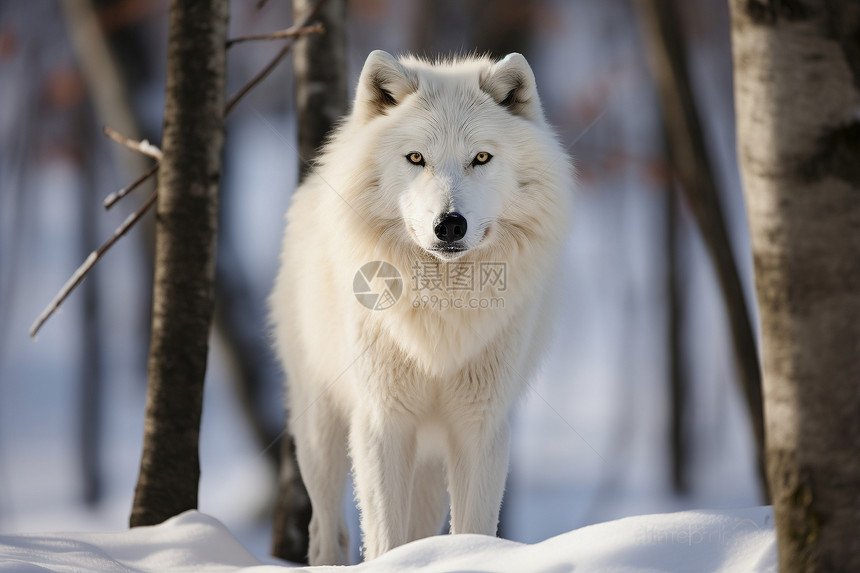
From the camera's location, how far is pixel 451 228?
9.26 feet

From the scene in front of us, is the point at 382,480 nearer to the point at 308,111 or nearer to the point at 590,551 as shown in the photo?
the point at 590,551

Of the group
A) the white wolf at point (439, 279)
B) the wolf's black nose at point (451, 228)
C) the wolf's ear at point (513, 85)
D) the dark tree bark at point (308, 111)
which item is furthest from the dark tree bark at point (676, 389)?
the wolf's black nose at point (451, 228)

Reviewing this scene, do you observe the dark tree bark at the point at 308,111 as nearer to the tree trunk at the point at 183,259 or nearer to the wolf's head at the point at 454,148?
the tree trunk at the point at 183,259

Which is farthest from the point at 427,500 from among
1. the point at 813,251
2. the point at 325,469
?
the point at 813,251

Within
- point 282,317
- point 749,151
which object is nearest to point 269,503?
point 282,317

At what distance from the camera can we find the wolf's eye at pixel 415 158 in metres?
3.12

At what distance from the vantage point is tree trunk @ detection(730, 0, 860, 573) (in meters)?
1.64

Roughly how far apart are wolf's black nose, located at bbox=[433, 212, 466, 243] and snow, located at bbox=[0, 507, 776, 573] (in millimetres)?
1042

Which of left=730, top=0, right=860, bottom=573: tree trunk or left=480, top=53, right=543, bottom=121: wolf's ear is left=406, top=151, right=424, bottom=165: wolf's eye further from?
left=730, top=0, right=860, bottom=573: tree trunk

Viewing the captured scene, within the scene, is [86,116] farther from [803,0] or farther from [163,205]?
[803,0]

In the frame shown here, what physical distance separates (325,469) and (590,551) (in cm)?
215

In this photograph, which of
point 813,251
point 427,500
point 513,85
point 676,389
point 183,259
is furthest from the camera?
point 676,389

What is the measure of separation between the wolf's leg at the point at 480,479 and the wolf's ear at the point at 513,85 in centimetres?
139

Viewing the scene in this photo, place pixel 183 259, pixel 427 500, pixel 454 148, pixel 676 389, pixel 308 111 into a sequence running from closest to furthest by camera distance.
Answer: pixel 454 148 < pixel 183 259 < pixel 427 500 < pixel 308 111 < pixel 676 389
